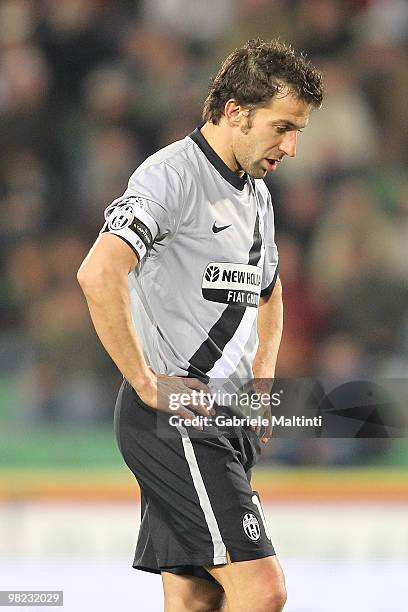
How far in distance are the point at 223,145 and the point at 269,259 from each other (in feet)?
1.14

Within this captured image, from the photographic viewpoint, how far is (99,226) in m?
5.82

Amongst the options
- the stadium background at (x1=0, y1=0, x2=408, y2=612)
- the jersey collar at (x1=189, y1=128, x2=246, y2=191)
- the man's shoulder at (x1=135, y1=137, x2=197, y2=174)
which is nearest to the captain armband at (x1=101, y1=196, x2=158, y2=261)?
the man's shoulder at (x1=135, y1=137, x2=197, y2=174)

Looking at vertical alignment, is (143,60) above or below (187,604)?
above

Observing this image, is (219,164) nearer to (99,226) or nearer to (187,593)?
(187,593)

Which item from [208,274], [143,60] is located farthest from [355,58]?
[208,274]

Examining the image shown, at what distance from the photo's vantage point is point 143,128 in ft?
20.2

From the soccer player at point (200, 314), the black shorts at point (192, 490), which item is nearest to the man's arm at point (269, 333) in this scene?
the soccer player at point (200, 314)

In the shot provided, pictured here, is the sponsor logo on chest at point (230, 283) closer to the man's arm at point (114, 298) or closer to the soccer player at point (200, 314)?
the soccer player at point (200, 314)

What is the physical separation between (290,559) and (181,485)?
1.93 meters

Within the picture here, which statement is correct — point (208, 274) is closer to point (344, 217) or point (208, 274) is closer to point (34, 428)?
point (34, 428)

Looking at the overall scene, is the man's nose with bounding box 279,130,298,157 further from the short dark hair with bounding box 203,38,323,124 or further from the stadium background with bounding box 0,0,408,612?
the stadium background with bounding box 0,0,408,612

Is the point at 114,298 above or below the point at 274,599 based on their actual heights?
above

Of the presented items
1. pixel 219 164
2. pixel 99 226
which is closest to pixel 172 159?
pixel 219 164

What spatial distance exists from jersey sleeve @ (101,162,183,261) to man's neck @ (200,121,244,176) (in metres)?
0.14
